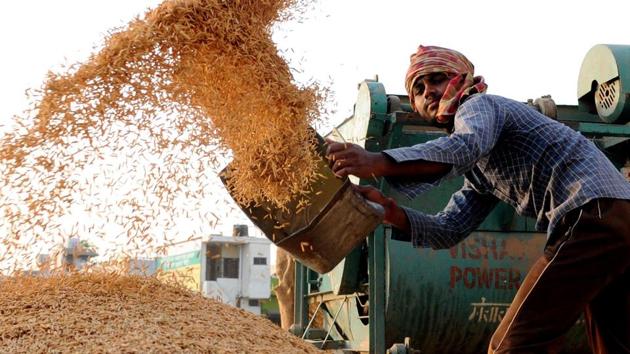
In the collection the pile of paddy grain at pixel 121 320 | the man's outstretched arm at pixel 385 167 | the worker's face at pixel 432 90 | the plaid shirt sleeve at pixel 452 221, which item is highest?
the worker's face at pixel 432 90

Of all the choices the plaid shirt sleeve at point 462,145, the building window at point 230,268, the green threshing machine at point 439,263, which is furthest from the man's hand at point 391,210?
the building window at point 230,268

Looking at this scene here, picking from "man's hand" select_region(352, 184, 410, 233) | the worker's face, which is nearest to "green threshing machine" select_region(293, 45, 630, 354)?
"man's hand" select_region(352, 184, 410, 233)

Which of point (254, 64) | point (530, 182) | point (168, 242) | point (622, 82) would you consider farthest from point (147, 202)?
point (622, 82)

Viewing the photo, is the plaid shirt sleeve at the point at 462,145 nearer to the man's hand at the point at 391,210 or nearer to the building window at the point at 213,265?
the man's hand at the point at 391,210

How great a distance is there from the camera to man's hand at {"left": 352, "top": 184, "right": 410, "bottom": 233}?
11.0ft

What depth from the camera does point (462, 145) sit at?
2.62m

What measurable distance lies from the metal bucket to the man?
0.53 meters

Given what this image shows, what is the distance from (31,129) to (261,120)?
2.97 feet

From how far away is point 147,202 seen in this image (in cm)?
365

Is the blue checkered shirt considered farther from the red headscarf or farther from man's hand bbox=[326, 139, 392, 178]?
the red headscarf

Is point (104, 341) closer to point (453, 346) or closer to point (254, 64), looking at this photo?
point (254, 64)

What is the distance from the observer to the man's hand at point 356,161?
270 cm

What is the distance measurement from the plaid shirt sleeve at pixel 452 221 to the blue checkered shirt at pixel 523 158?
12.2 inches

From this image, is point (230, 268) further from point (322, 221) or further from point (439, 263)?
point (322, 221)
